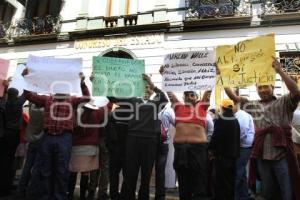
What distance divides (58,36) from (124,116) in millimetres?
10424

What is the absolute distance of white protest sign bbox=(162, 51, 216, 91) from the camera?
225 inches

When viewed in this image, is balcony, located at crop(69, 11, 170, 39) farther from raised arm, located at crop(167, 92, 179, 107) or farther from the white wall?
raised arm, located at crop(167, 92, 179, 107)

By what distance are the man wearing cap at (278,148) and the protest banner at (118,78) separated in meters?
1.94

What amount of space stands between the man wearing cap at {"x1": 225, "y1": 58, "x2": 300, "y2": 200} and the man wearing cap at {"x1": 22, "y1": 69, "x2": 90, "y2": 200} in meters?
2.47

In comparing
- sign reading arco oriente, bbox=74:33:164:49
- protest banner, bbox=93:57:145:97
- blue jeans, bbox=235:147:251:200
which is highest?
sign reading arco oriente, bbox=74:33:164:49

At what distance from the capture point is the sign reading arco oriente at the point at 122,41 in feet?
45.0

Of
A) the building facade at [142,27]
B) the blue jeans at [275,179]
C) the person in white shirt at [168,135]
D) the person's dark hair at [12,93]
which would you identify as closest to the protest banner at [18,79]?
the person's dark hair at [12,93]

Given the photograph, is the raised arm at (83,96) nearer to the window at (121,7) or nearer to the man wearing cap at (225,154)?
the man wearing cap at (225,154)

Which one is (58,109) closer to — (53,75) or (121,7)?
(53,75)

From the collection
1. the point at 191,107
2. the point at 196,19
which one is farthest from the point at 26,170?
the point at 196,19

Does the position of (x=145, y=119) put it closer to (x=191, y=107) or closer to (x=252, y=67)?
(x=191, y=107)

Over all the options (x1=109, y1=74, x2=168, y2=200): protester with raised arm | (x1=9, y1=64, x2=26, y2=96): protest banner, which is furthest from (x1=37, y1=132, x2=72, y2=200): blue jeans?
(x1=9, y1=64, x2=26, y2=96): protest banner

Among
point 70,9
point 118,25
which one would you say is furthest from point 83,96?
point 70,9

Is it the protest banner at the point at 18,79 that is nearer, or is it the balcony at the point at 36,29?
the protest banner at the point at 18,79
